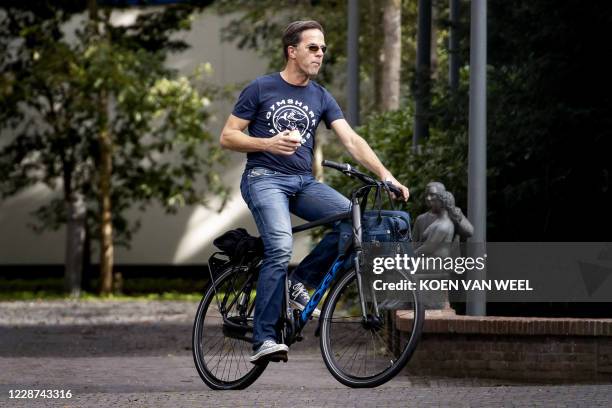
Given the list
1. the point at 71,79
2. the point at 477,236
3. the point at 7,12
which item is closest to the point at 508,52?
the point at 477,236

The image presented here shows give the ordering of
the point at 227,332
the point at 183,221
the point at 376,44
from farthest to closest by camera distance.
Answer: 1. the point at 183,221
2. the point at 376,44
3. the point at 227,332

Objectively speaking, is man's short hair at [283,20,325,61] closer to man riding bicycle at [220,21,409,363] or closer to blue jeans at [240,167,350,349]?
man riding bicycle at [220,21,409,363]

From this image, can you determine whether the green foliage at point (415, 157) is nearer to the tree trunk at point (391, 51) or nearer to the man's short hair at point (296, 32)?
the man's short hair at point (296, 32)

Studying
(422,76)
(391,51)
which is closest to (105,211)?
(391,51)

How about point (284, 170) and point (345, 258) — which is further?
point (284, 170)

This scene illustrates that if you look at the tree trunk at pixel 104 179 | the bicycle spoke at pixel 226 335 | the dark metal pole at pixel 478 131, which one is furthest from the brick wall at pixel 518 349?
the tree trunk at pixel 104 179

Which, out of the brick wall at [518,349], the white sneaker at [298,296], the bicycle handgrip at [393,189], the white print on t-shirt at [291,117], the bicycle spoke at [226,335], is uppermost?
the white print on t-shirt at [291,117]

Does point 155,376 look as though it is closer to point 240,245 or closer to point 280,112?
point 240,245

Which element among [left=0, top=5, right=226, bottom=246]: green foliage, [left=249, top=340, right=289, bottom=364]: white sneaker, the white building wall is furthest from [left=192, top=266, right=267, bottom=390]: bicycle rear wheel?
the white building wall

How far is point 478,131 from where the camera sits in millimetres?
10734

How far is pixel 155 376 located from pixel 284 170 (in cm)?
295

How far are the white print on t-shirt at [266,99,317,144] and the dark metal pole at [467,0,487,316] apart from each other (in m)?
2.82

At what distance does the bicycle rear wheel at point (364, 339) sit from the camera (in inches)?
303

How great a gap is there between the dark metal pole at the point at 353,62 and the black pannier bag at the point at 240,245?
8484 mm
